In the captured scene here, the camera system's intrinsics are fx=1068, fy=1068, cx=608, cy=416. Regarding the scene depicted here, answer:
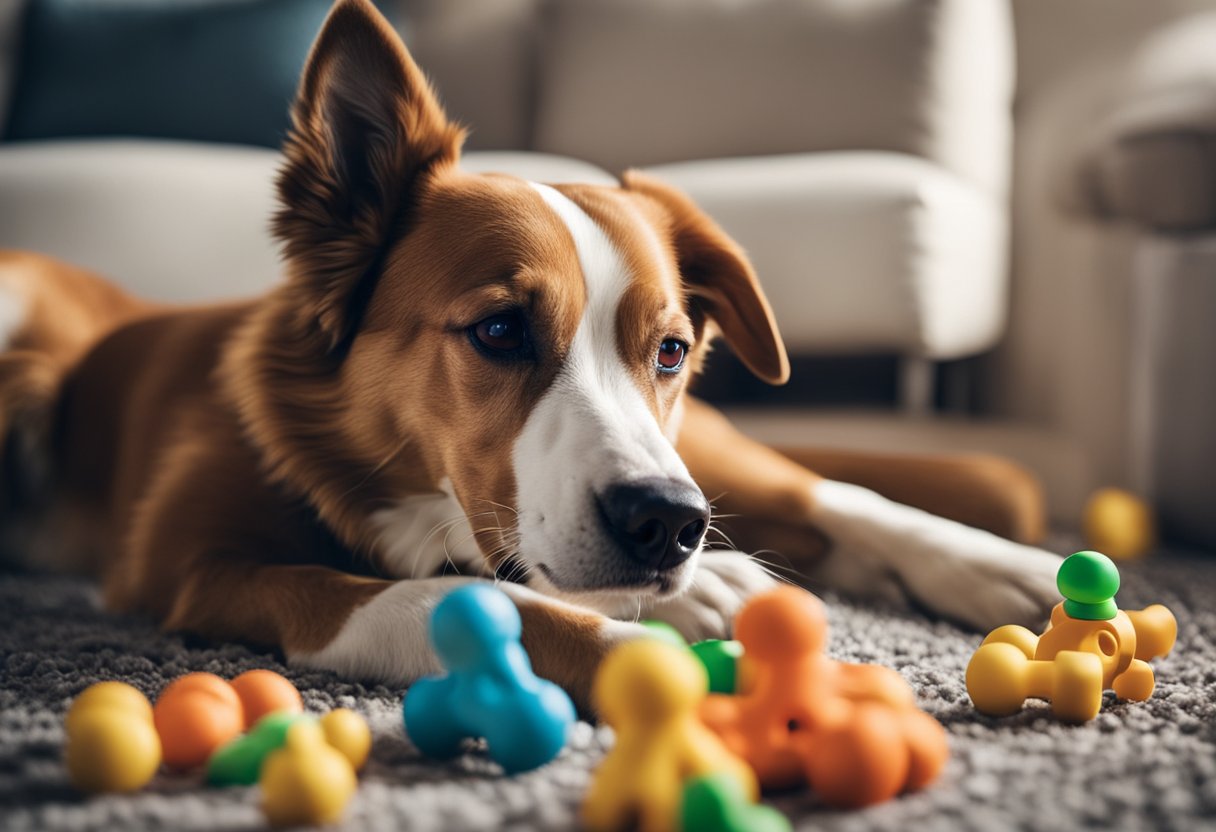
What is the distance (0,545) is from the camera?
212cm

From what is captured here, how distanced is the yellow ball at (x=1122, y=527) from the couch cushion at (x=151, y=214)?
1332 mm

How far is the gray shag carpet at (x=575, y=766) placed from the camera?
87 cm

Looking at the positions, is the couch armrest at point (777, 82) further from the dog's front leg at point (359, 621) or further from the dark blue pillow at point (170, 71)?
the dog's front leg at point (359, 621)

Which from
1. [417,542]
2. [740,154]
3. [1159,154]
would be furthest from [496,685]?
[740,154]

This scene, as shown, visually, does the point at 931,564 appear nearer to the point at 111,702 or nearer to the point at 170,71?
the point at 111,702

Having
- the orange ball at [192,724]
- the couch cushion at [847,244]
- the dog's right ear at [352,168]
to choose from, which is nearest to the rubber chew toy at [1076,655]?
the orange ball at [192,724]

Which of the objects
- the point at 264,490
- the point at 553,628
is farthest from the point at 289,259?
the point at 553,628

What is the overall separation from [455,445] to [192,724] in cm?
55

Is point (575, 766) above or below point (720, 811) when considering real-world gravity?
below

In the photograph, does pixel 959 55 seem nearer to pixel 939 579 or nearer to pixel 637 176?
pixel 637 176

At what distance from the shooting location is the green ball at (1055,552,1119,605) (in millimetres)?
1182

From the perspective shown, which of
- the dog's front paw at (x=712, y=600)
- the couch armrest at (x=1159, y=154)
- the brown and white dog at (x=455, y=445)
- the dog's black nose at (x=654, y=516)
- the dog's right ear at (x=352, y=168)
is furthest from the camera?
the couch armrest at (x=1159, y=154)

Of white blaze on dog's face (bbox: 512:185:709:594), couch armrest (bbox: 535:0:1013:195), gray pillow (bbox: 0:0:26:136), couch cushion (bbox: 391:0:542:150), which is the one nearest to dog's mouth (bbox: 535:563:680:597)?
white blaze on dog's face (bbox: 512:185:709:594)

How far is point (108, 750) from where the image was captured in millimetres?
910
